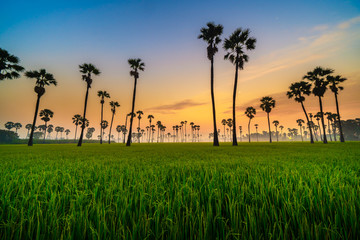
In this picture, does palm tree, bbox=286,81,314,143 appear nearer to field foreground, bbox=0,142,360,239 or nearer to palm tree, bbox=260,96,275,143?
palm tree, bbox=260,96,275,143

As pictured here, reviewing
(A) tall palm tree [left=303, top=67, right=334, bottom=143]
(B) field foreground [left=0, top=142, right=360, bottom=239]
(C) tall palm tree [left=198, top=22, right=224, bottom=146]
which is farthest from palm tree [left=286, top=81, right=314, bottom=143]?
(B) field foreground [left=0, top=142, right=360, bottom=239]

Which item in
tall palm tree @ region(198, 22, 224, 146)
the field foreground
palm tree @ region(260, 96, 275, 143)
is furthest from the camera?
palm tree @ region(260, 96, 275, 143)

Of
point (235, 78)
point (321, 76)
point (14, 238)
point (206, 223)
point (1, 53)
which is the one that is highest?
point (321, 76)

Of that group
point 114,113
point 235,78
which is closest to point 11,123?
point 114,113

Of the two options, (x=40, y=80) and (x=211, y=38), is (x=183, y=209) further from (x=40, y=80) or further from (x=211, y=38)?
(x=40, y=80)

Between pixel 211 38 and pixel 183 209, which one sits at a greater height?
pixel 211 38

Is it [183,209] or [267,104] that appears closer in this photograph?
[183,209]

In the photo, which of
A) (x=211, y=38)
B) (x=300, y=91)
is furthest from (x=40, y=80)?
(x=300, y=91)

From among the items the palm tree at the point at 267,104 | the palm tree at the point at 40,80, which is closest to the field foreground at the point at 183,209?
the palm tree at the point at 40,80

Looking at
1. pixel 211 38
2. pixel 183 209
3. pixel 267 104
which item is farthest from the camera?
pixel 267 104

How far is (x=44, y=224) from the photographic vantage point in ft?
4.25

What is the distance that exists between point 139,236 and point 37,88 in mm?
43213

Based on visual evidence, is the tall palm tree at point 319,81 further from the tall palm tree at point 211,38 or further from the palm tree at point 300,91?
the tall palm tree at point 211,38

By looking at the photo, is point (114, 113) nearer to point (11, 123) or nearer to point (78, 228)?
point (78, 228)
